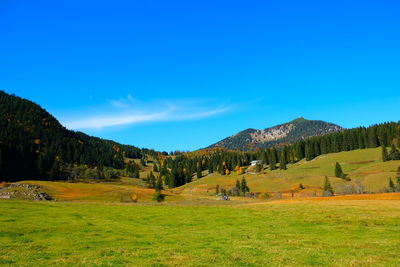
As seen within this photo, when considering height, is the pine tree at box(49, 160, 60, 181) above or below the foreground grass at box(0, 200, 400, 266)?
above

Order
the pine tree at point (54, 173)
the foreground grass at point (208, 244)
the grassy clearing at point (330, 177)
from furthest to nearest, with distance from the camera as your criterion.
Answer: the pine tree at point (54, 173) < the grassy clearing at point (330, 177) < the foreground grass at point (208, 244)

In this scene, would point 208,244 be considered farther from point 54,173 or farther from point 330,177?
point 54,173

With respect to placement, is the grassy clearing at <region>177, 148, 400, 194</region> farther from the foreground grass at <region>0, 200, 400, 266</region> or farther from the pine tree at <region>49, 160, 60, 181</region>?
the foreground grass at <region>0, 200, 400, 266</region>

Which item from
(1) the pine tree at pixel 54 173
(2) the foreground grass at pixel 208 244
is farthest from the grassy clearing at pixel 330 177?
(2) the foreground grass at pixel 208 244

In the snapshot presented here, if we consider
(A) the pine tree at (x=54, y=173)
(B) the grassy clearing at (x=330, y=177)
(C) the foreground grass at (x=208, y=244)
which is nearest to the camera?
(C) the foreground grass at (x=208, y=244)

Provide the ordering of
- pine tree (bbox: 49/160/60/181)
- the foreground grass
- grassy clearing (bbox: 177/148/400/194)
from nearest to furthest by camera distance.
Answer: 1. the foreground grass
2. grassy clearing (bbox: 177/148/400/194)
3. pine tree (bbox: 49/160/60/181)

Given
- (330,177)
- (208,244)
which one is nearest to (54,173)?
(330,177)

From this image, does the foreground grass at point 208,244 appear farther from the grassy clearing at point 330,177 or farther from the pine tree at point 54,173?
the pine tree at point 54,173

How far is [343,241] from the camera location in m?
24.0

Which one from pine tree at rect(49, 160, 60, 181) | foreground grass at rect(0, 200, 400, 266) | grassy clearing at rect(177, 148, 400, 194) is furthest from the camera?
pine tree at rect(49, 160, 60, 181)

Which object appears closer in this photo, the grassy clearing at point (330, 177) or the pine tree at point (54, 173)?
the grassy clearing at point (330, 177)

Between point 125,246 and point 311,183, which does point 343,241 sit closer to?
point 125,246

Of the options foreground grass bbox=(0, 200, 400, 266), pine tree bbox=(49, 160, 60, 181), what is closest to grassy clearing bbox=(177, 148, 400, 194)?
pine tree bbox=(49, 160, 60, 181)

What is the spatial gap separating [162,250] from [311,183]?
16442 centimetres
